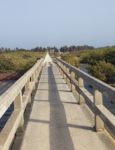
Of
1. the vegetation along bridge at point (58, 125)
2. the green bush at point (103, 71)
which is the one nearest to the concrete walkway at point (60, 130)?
the vegetation along bridge at point (58, 125)

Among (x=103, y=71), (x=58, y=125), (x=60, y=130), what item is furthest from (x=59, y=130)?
(x=103, y=71)

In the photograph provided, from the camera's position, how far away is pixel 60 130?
13.2ft

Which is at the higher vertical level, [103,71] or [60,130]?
[60,130]

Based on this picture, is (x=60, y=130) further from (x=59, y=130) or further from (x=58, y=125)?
(x=58, y=125)

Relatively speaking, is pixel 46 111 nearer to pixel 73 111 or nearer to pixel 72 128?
pixel 73 111

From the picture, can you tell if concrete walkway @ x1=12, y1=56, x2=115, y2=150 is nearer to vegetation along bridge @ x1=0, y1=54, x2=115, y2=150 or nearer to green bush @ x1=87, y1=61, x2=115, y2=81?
vegetation along bridge @ x1=0, y1=54, x2=115, y2=150

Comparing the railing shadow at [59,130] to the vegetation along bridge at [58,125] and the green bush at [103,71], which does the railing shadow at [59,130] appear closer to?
the vegetation along bridge at [58,125]

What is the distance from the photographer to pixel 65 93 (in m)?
7.43

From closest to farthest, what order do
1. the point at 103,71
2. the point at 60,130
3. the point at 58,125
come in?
the point at 60,130 < the point at 58,125 < the point at 103,71

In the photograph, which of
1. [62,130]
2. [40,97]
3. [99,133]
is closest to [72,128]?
[62,130]

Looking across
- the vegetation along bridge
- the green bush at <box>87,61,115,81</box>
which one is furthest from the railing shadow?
the green bush at <box>87,61,115,81</box>

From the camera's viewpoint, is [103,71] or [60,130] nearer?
[60,130]

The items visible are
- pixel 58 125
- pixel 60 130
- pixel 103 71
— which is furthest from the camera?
pixel 103 71

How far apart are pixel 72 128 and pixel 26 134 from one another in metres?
0.91
